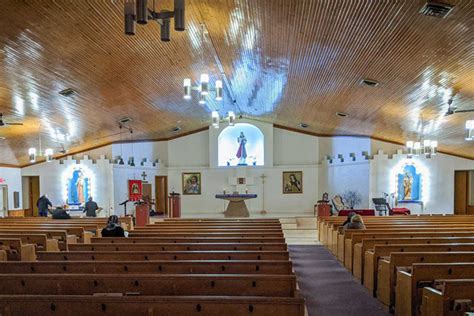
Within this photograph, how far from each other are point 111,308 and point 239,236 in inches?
150

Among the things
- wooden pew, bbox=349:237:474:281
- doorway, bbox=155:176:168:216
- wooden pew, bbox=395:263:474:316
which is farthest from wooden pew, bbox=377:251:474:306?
doorway, bbox=155:176:168:216

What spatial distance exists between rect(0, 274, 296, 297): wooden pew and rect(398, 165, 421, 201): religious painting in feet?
40.2

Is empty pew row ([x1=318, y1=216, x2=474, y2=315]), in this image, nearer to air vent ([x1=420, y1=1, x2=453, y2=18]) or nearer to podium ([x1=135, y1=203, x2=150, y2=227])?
air vent ([x1=420, y1=1, x2=453, y2=18])

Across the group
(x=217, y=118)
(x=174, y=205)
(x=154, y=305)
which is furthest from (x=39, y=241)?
(x=174, y=205)

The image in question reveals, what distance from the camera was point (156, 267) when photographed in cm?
362

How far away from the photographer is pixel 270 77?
8.51m

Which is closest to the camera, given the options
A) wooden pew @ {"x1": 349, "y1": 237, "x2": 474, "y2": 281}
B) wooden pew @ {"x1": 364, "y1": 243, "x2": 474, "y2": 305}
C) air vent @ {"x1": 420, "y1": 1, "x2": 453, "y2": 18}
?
air vent @ {"x1": 420, "y1": 1, "x2": 453, "y2": 18}

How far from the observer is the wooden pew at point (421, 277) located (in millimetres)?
3482

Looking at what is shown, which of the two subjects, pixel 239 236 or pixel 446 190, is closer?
pixel 239 236

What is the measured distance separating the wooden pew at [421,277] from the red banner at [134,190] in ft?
41.5

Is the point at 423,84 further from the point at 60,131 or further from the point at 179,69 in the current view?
the point at 60,131

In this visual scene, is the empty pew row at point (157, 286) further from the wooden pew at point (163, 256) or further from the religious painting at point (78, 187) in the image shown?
the religious painting at point (78, 187)

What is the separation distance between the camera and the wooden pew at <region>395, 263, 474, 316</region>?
3.48 meters

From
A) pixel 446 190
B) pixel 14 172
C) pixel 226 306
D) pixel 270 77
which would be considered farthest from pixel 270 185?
pixel 226 306
